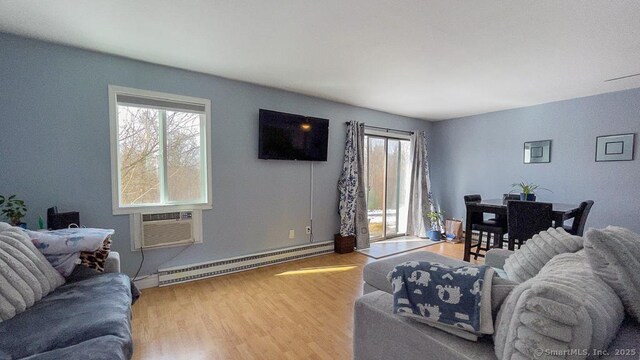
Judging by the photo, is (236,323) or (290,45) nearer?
(236,323)

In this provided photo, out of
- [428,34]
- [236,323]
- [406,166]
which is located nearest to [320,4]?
[428,34]

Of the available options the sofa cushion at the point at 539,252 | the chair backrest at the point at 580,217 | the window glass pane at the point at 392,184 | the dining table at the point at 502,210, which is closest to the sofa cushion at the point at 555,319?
the sofa cushion at the point at 539,252

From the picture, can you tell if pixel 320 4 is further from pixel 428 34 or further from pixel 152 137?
pixel 152 137

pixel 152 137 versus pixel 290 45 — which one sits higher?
pixel 290 45

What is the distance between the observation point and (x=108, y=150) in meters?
2.50

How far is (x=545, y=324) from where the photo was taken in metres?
0.70

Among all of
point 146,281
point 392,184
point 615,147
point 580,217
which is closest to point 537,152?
point 615,147

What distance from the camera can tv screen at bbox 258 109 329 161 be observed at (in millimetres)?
3309

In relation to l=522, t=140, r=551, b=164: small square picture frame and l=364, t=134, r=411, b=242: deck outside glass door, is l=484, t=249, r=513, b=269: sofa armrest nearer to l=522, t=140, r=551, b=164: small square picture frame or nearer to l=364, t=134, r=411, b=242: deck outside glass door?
l=364, t=134, r=411, b=242: deck outside glass door

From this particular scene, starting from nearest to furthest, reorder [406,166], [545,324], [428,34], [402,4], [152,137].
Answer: [545,324]
[402,4]
[428,34]
[152,137]
[406,166]

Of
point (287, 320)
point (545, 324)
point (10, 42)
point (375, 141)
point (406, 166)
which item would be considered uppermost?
point (10, 42)

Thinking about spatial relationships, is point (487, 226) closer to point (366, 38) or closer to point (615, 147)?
point (615, 147)

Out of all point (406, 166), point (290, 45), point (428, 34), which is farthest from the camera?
point (406, 166)

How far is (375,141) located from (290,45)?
2.75 m
